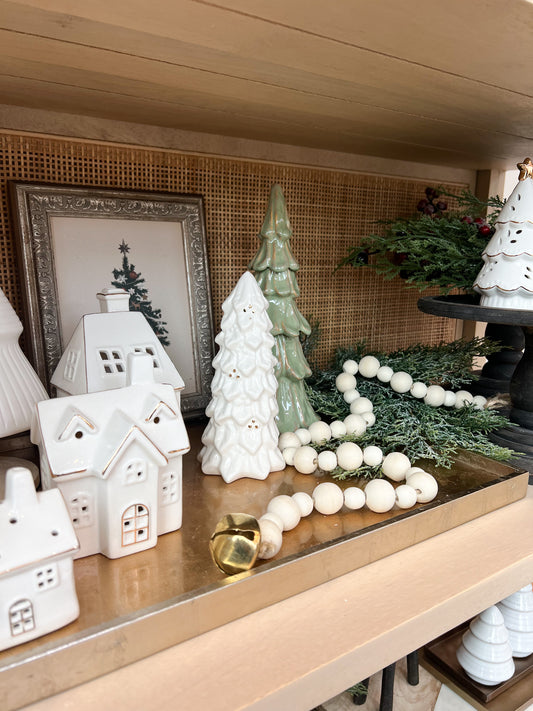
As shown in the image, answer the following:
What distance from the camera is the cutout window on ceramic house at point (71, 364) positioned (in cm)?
65

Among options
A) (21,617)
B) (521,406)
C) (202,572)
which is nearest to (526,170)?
(521,406)

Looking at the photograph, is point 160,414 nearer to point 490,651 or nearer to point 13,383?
point 13,383

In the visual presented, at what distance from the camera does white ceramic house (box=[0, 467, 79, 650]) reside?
0.41 meters

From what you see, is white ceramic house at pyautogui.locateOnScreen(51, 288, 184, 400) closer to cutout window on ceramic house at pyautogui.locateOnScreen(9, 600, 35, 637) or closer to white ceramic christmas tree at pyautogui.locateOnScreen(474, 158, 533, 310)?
cutout window on ceramic house at pyautogui.locateOnScreen(9, 600, 35, 637)

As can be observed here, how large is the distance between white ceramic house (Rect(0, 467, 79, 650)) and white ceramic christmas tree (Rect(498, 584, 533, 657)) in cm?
62

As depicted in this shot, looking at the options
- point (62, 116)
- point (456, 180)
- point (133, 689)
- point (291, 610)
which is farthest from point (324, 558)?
point (456, 180)

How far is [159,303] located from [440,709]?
2.31 ft

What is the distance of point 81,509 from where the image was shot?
1.73 ft

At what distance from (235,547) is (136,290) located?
1.50 feet

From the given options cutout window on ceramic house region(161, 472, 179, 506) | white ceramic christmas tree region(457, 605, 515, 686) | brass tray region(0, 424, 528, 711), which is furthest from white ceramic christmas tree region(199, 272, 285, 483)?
white ceramic christmas tree region(457, 605, 515, 686)

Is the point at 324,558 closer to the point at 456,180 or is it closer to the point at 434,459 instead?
the point at 434,459

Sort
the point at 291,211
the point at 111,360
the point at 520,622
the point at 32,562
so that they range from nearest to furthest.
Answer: the point at 32,562 → the point at 111,360 → the point at 520,622 → the point at 291,211

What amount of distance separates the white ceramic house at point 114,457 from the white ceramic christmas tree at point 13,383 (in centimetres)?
6

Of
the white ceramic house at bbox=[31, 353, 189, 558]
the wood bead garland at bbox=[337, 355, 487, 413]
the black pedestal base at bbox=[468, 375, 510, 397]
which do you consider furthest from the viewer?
the black pedestal base at bbox=[468, 375, 510, 397]
